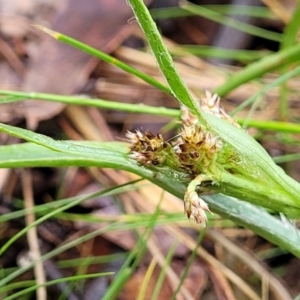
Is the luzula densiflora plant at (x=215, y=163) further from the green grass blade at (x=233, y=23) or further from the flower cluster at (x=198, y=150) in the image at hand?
the green grass blade at (x=233, y=23)

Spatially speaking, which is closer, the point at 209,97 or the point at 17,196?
the point at 209,97

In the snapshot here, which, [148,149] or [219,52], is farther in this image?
[219,52]

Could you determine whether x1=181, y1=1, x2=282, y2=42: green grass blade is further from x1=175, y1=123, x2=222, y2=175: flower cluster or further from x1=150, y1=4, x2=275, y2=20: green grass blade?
x1=175, y1=123, x2=222, y2=175: flower cluster

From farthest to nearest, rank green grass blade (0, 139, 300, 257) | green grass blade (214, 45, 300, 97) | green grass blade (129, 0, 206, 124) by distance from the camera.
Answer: green grass blade (214, 45, 300, 97), green grass blade (0, 139, 300, 257), green grass blade (129, 0, 206, 124)

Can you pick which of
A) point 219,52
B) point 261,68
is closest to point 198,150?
point 261,68

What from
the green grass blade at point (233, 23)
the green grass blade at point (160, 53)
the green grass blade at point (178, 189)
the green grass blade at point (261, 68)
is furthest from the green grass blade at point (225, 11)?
the green grass blade at point (160, 53)

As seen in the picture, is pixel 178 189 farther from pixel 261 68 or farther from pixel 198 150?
pixel 261 68

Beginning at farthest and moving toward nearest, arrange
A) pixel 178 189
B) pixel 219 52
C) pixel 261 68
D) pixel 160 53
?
pixel 219 52 → pixel 261 68 → pixel 178 189 → pixel 160 53

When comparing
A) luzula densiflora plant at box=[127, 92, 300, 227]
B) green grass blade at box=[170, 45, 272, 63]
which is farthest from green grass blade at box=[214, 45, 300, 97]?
luzula densiflora plant at box=[127, 92, 300, 227]

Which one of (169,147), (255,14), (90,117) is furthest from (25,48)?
(169,147)

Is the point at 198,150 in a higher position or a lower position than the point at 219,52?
lower

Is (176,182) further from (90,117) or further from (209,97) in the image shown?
(90,117)
